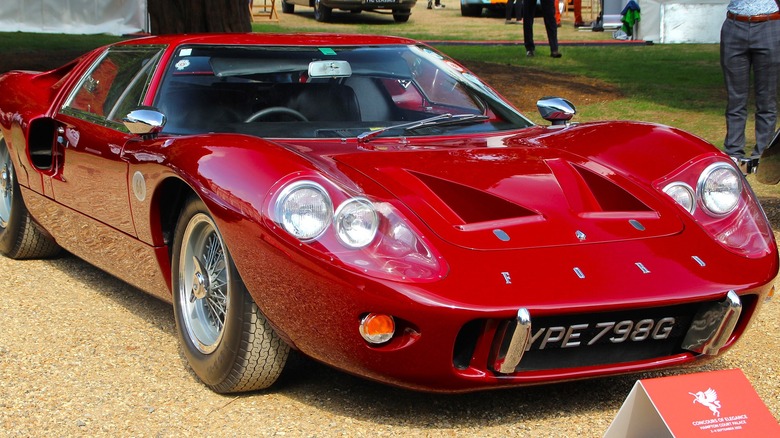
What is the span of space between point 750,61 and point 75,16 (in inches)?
618

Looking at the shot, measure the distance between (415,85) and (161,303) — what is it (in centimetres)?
154

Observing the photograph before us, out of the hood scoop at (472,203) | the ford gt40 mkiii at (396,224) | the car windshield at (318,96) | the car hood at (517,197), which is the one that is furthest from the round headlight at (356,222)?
the car windshield at (318,96)

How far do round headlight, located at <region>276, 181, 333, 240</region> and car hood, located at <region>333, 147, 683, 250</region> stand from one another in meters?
0.25

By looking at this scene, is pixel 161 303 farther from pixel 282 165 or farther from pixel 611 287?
pixel 611 287

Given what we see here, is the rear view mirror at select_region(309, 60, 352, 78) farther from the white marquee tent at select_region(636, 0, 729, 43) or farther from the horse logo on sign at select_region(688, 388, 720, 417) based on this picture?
the white marquee tent at select_region(636, 0, 729, 43)

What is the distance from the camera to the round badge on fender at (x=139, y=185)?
4124 mm

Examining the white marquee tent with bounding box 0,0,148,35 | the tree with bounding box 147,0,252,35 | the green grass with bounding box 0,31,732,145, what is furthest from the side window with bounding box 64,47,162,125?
the white marquee tent with bounding box 0,0,148,35

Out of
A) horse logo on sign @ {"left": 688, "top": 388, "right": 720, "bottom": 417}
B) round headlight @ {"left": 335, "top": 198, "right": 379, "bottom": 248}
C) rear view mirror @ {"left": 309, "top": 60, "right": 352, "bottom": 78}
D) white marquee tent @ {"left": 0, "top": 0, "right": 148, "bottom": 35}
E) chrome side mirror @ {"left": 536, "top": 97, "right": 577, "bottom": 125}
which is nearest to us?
horse logo on sign @ {"left": 688, "top": 388, "right": 720, "bottom": 417}

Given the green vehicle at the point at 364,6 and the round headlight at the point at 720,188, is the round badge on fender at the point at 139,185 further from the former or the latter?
the green vehicle at the point at 364,6

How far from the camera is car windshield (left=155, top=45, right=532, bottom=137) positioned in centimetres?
438

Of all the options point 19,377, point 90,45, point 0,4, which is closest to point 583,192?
point 19,377

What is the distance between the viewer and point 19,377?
3.96 meters

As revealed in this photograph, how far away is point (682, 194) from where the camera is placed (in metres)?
3.88

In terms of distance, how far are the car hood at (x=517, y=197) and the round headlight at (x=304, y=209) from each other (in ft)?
0.83
